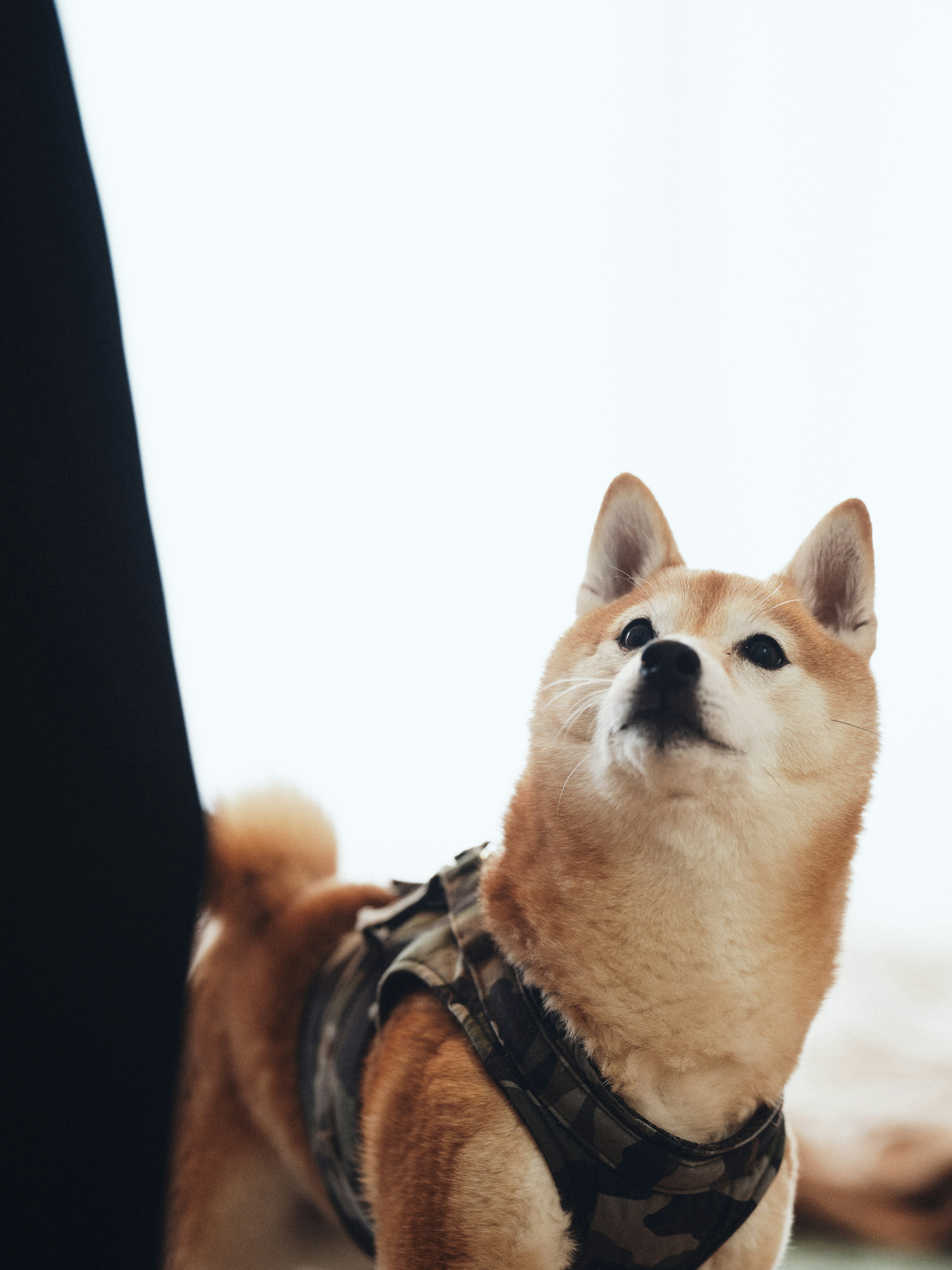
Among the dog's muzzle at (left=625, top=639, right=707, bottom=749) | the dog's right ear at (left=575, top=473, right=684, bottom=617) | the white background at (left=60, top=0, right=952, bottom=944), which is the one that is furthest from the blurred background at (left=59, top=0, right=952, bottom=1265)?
the dog's muzzle at (left=625, top=639, right=707, bottom=749)

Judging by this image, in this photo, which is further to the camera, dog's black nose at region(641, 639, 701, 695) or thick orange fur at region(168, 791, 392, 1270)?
thick orange fur at region(168, 791, 392, 1270)

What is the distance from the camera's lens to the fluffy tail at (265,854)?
123cm

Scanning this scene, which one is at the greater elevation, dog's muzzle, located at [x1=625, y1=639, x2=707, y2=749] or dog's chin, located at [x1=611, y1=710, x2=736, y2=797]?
dog's muzzle, located at [x1=625, y1=639, x2=707, y2=749]

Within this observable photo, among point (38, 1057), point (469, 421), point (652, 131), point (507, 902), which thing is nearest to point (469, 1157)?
point (507, 902)

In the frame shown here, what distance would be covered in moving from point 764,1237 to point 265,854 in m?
0.77

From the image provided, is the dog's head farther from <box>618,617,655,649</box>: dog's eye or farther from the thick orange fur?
the thick orange fur

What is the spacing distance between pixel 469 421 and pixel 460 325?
199mm

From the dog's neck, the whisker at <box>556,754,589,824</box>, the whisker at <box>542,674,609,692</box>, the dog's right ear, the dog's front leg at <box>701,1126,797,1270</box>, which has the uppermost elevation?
the dog's right ear

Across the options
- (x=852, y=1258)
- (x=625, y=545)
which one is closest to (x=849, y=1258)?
(x=852, y=1258)

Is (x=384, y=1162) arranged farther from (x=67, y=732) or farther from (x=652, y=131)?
(x=652, y=131)

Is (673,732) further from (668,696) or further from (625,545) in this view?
(625,545)

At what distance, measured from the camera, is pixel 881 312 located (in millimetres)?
1719

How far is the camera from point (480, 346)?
1814 millimetres

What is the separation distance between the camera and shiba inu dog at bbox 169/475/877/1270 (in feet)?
2.56
